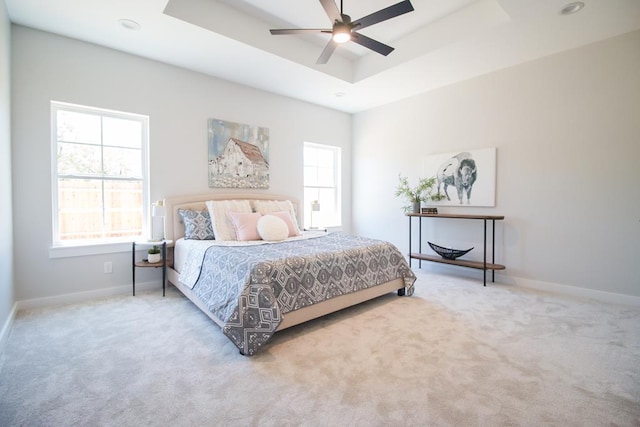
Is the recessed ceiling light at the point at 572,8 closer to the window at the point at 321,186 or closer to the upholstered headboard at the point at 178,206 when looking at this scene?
the window at the point at 321,186

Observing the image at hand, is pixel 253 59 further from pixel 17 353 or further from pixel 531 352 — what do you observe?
pixel 531 352

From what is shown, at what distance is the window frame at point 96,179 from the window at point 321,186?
255 centimetres

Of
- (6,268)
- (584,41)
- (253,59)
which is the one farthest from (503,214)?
(6,268)

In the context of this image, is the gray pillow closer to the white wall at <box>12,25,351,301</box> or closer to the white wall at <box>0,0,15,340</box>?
the white wall at <box>12,25,351,301</box>

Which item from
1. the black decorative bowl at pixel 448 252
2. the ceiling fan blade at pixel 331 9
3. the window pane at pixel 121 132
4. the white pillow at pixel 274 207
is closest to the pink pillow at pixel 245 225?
the white pillow at pixel 274 207

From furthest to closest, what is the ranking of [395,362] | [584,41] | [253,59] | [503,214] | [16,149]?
[503,214], [253,59], [584,41], [16,149], [395,362]

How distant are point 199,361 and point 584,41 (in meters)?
4.83

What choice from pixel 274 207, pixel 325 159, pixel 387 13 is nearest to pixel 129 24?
pixel 387 13

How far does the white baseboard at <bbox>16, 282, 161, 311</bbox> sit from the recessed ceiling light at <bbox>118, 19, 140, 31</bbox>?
2785mm

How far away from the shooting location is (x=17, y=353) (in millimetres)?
2143

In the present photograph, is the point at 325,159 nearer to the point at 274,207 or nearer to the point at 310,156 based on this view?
the point at 310,156

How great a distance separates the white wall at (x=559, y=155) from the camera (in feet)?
10.4

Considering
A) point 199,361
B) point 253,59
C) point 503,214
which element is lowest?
point 199,361

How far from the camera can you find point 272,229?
12.0 ft
